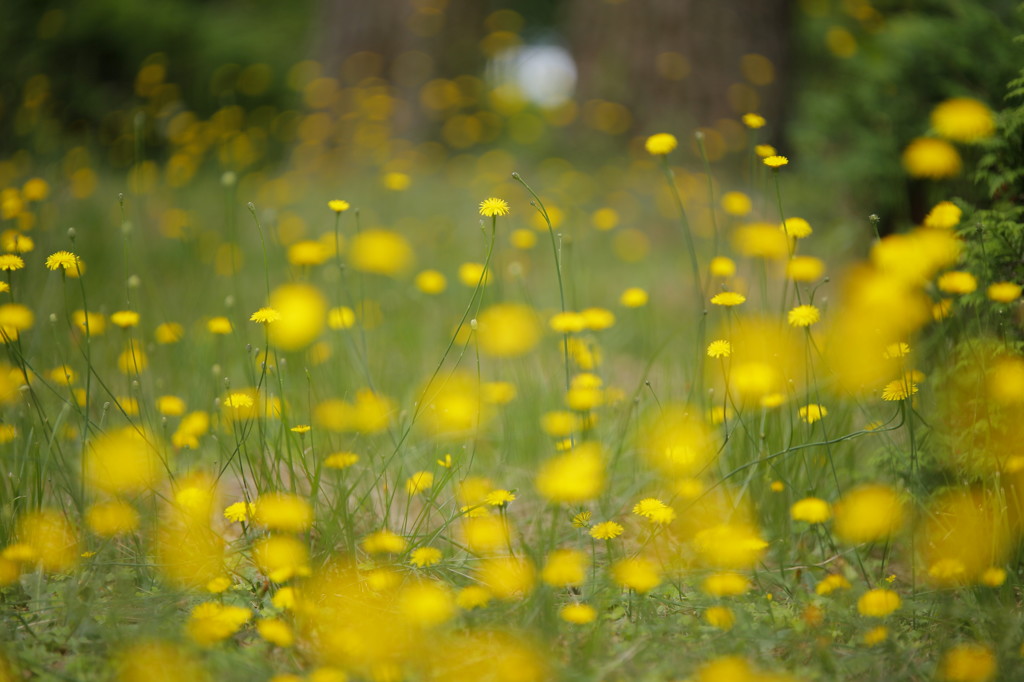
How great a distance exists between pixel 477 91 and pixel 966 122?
4.24 m

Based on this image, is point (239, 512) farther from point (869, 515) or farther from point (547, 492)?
point (869, 515)

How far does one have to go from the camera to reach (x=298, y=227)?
350 cm

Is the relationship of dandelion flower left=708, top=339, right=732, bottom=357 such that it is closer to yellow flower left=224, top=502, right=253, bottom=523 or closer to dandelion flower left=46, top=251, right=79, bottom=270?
yellow flower left=224, top=502, right=253, bottom=523

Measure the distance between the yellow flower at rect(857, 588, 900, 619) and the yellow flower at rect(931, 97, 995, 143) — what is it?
1.02 m

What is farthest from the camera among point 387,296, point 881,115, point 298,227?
point 298,227

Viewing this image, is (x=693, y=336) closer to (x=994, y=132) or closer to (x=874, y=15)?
(x=994, y=132)

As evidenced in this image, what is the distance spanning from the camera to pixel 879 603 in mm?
1289

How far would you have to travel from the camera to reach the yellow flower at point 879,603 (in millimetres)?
1280

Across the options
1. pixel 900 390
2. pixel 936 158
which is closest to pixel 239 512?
pixel 900 390

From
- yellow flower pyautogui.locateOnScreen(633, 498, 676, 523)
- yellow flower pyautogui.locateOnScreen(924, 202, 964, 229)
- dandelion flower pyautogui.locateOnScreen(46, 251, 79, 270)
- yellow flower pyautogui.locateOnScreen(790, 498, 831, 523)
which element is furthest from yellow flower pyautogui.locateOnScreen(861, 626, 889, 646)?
dandelion flower pyautogui.locateOnScreen(46, 251, 79, 270)

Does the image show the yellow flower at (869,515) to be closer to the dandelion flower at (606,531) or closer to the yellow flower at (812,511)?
the yellow flower at (812,511)

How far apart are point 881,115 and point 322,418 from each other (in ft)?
6.18

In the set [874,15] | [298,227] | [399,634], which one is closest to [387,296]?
[298,227]

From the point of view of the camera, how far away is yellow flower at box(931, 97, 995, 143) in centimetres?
165
